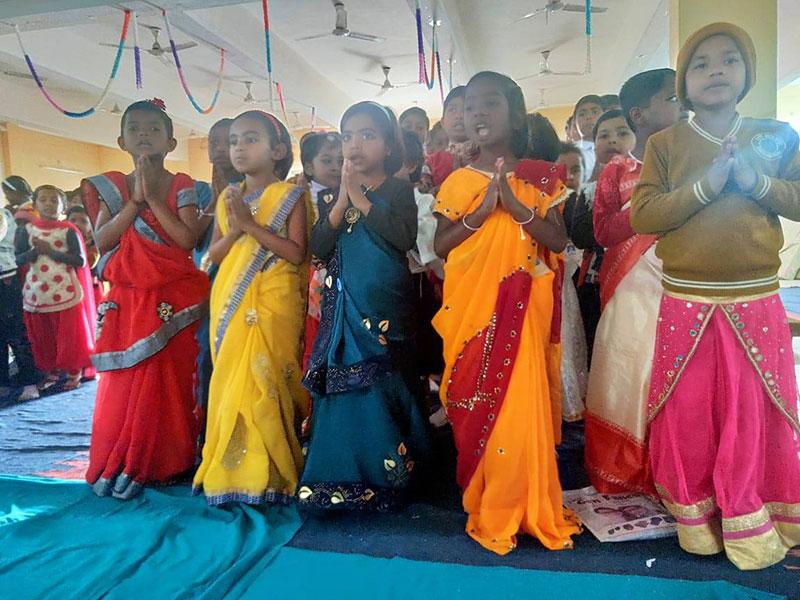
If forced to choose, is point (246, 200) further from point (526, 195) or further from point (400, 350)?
point (526, 195)

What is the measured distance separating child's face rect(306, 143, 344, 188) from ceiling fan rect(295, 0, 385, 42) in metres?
4.19

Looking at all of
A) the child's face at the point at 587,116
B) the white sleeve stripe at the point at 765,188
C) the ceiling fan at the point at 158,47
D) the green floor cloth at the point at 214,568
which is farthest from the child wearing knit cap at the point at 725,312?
the ceiling fan at the point at 158,47

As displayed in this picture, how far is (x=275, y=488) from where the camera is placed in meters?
2.40

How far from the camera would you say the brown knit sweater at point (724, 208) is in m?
1.80

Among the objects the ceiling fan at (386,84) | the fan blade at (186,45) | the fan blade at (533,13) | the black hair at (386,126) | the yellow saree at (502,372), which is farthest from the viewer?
the ceiling fan at (386,84)

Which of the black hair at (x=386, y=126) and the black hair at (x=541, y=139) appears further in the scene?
the black hair at (x=541, y=139)

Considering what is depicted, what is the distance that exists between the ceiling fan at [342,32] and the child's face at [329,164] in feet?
13.7

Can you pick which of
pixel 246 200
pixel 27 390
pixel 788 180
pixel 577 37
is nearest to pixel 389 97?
pixel 577 37

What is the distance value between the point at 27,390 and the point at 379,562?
398 cm

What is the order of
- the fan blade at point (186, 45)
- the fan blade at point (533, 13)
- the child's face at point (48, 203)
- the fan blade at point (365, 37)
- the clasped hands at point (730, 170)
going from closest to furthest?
the clasped hands at point (730, 170) < the child's face at point (48, 203) < the fan blade at point (533, 13) < the fan blade at point (365, 37) < the fan blade at point (186, 45)

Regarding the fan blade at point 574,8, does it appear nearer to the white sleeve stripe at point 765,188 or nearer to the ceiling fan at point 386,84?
the ceiling fan at point 386,84

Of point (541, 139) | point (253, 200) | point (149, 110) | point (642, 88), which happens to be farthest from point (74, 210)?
point (642, 88)

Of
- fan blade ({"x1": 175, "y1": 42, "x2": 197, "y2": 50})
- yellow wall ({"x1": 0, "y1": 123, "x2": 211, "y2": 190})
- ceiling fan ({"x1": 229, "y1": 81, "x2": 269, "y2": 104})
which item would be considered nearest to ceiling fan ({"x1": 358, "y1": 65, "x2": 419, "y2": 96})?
ceiling fan ({"x1": 229, "y1": 81, "x2": 269, "y2": 104})

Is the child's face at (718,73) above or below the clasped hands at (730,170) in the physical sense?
above
